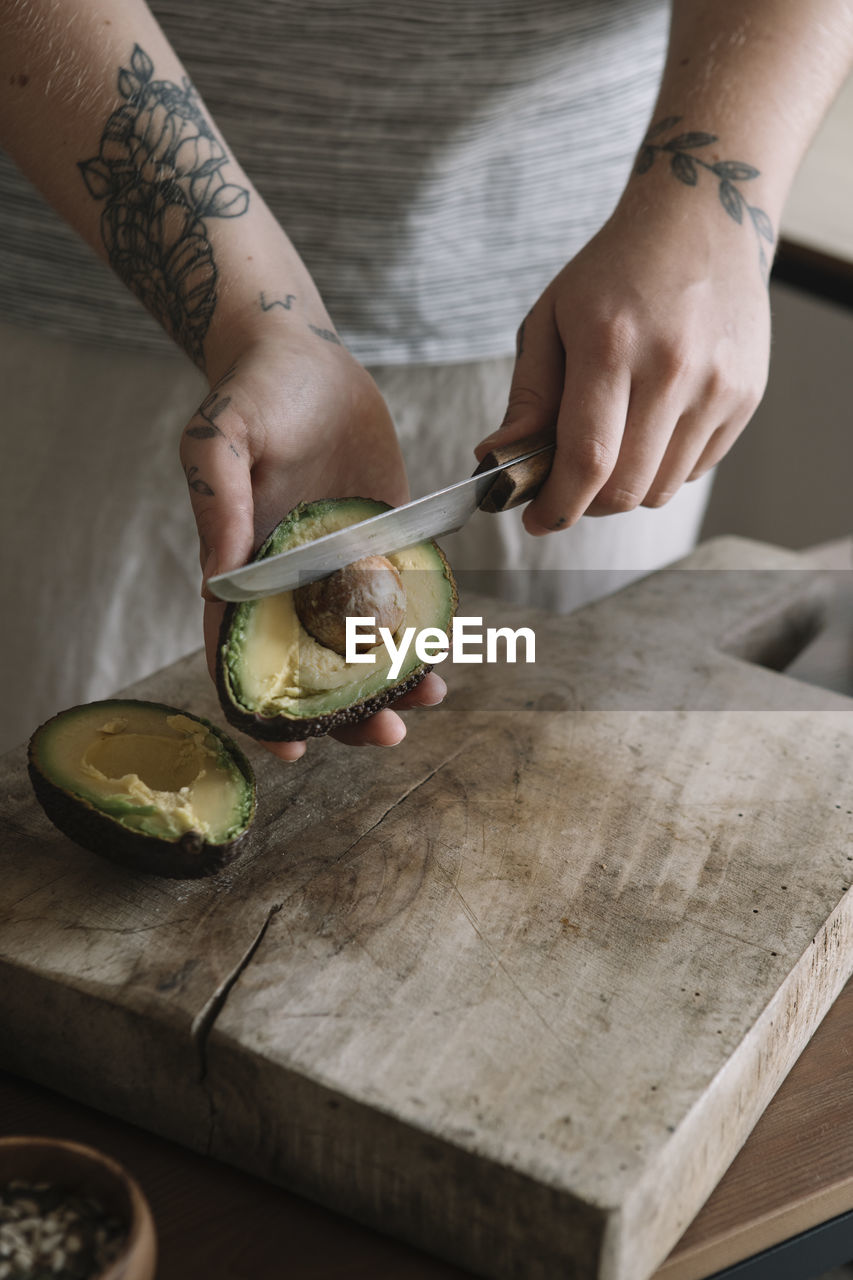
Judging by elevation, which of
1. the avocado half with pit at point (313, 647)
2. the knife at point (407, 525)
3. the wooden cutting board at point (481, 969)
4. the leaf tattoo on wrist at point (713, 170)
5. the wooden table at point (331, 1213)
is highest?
the leaf tattoo on wrist at point (713, 170)

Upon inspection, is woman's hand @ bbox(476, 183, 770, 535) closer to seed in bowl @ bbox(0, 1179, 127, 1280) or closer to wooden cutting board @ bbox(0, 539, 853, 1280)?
wooden cutting board @ bbox(0, 539, 853, 1280)

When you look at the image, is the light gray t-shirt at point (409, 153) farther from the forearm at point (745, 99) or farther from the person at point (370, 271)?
the forearm at point (745, 99)

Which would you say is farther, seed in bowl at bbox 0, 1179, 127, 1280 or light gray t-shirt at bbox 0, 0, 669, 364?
light gray t-shirt at bbox 0, 0, 669, 364

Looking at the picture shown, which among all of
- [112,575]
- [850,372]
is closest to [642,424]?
[112,575]

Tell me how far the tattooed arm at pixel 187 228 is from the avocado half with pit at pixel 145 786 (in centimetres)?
22

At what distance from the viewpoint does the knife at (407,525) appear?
0.88m

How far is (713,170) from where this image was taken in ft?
3.67

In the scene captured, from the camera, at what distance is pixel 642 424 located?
107cm

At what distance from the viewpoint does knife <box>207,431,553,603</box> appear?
0.88 metres

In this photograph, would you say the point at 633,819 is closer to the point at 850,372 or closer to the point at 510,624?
the point at 510,624

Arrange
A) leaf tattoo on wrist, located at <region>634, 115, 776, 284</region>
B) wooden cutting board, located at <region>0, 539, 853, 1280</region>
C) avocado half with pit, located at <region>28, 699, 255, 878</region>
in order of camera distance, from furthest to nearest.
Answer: leaf tattoo on wrist, located at <region>634, 115, 776, 284</region> < avocado half with pit, located at <region>28, 699, 255, 878</region> < wooden cutting board, located at <region>0, 539, 853, 1280</region>

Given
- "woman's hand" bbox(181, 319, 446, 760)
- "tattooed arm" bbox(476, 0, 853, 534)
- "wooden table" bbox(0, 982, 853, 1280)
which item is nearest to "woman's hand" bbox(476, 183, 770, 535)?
"tattooed arm" bbox(476, 0, 853, 534)

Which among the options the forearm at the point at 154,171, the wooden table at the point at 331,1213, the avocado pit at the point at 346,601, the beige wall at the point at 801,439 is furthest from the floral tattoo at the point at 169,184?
the beige wall at the point at 801,439

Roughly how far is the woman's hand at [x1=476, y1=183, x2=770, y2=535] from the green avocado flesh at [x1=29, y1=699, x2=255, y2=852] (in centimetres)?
37
